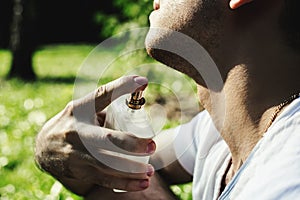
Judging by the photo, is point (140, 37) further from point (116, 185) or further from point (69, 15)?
point (69, 15)

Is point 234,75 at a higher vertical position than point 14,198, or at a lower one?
higher

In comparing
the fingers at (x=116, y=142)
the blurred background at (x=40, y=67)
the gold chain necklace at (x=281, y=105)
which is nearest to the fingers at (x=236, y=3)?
the gold chain necklace at (x=281, y=105)

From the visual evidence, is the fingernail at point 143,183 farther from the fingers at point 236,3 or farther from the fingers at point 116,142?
A: the fingers at point 236,3

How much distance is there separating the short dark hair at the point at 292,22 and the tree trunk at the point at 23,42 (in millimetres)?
9660

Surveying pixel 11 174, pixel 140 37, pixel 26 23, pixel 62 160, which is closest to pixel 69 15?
pixel 26 23

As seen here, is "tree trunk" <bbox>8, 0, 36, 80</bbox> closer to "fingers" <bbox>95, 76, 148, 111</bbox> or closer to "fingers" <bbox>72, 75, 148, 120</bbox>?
"fingers" <bbox>72, 75, 148, 120</bbox>

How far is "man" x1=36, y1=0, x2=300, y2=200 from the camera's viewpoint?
81.5 inches

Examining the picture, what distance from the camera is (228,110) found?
2445 mm

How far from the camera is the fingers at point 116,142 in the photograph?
2406 millimetres

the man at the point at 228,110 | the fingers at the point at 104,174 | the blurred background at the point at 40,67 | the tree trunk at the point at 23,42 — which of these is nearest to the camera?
the man at the point at 228,110

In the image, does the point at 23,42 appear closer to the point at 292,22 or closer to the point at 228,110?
the point at 228,110

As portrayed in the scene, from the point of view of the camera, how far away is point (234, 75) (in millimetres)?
2391

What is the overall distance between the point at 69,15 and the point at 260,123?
15.8 metres

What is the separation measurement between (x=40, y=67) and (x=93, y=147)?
10878 mm
